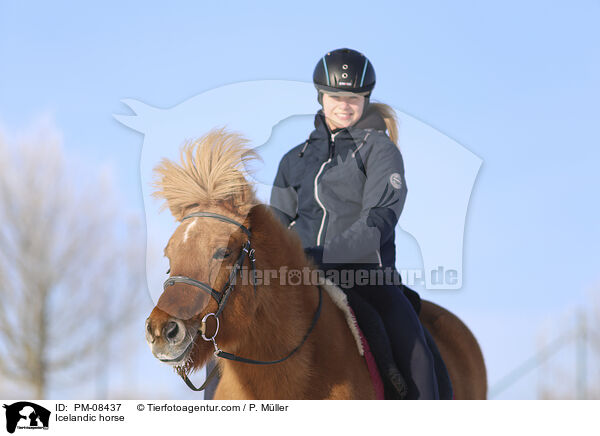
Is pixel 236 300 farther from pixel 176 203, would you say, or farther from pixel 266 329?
pixel 176 203

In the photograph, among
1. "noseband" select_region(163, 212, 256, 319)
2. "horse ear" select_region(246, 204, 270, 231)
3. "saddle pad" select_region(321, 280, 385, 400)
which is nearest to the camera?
"noseband" select_region(163, 212, 256, 319)

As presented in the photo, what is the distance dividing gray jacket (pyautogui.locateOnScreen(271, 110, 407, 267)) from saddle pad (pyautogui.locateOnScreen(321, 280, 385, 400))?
241 mm

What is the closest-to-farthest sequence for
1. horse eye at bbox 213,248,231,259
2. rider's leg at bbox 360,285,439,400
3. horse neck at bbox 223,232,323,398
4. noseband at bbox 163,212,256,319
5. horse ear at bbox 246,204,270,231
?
noseband at bbox 163,212,256,319 → horse eye at bbox 213,248,231,259 → horse neck at bbox 223,232,323,398 → horse ear at bbox 246,204,270,231 → rider's leg at bbox 360,285,439,400

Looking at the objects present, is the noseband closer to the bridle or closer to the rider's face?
the bridle

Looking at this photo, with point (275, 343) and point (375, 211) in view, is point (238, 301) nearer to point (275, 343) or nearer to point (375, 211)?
point (275, 343)

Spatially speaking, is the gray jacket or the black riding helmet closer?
the gray jacket

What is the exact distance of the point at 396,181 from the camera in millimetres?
4168

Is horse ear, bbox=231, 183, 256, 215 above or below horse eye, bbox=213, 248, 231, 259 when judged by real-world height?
above

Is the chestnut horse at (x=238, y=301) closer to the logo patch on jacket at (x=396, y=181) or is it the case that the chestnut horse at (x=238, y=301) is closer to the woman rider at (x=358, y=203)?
the woman rider at (x=358, y=203)

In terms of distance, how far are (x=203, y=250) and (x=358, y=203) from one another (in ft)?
4.48

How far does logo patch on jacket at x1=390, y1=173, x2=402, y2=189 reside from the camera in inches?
163
